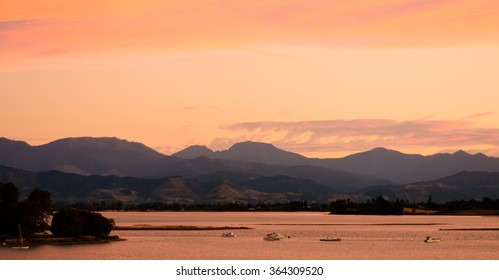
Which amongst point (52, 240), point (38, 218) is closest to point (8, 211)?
point (38, 218)

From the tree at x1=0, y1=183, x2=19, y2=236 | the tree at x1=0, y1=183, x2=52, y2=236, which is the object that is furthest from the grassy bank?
the tree at x1=0, y1=183, x2=19, y2=236

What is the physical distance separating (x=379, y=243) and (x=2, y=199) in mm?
79674

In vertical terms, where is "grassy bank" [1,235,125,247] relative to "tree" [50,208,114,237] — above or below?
below

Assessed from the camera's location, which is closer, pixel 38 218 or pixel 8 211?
pixel 8 211

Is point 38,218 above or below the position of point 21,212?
below

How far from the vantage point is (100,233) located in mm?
181250

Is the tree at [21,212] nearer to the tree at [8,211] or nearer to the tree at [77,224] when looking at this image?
the tree at [8,211]

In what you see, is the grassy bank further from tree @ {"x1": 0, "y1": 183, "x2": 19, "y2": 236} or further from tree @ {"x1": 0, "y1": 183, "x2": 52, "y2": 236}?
tree @ {"x1": 0, "y1": 183, "x2": 19, "y2": 236}

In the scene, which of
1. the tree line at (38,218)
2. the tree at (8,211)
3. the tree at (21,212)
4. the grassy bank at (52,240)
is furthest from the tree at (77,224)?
the tree at (8,211)

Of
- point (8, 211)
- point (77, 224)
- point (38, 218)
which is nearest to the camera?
point (8, 211)

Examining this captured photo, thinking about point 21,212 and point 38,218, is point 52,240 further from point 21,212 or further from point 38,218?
point 21,212
